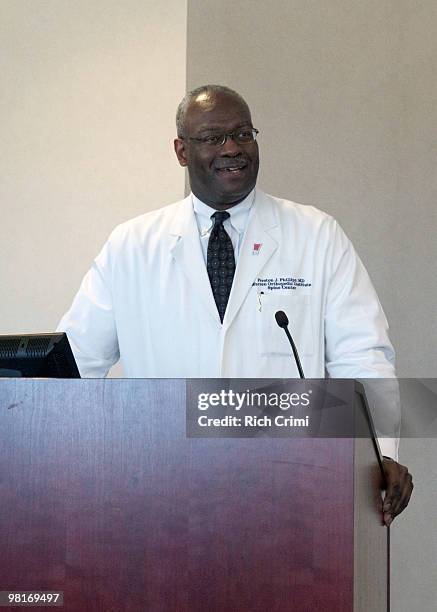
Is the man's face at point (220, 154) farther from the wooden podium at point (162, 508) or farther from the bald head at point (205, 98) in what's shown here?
the wooden podium at point (162, 508)

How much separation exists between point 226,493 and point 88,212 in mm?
2553

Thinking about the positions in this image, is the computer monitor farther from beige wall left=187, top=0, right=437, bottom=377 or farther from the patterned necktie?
beige wall left=187, top=0, right=437, bottom=377

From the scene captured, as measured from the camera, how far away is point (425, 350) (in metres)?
3.73

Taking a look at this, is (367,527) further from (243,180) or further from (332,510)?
(243,180)

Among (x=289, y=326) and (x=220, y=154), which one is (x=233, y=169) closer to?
(x=220, y=154)

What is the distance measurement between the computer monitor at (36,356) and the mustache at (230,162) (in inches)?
43.7

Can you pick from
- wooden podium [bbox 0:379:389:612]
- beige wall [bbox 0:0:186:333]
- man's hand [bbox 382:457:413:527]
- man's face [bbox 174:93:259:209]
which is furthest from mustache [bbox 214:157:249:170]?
wooden podium [bbox 0:379:389:612]

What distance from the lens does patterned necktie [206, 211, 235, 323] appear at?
2791 mm

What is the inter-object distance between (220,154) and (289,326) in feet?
1.69

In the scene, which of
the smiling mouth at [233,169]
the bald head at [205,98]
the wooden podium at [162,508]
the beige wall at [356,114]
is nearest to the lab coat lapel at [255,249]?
the smiling mouth at [233,169]

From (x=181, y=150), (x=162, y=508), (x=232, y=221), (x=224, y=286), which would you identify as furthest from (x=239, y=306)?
(x=162, y=508)

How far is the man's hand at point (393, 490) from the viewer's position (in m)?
1.81

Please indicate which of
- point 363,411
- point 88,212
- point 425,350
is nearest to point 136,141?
point 88,212

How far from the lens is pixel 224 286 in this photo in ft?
9.18
